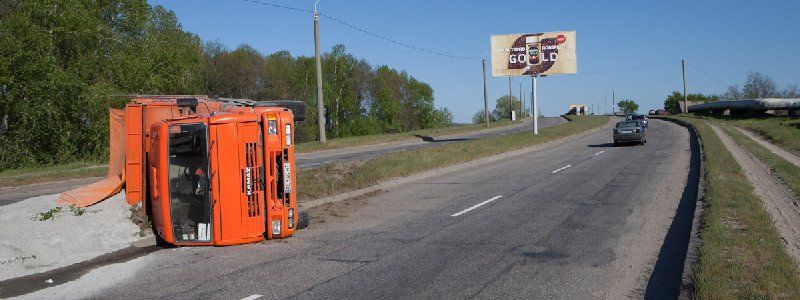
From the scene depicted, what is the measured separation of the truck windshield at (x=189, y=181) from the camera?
9.14 meters

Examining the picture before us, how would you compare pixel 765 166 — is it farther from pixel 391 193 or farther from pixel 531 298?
pixel 531 298

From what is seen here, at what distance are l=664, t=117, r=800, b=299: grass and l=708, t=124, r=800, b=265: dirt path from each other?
0.19 metres

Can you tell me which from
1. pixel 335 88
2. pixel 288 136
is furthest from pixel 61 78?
pixel 335 88

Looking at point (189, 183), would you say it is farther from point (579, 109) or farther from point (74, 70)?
point (579, 109)

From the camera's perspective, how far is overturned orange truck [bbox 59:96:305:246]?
358 inches

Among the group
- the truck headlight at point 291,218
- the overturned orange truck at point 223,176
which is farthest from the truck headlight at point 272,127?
the truck headlight at point 291,218

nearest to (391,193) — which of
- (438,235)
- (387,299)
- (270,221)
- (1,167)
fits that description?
(438,235)

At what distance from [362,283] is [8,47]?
30008mm

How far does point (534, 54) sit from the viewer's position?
4747 centimetres

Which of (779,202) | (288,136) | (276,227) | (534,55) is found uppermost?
(534,55)

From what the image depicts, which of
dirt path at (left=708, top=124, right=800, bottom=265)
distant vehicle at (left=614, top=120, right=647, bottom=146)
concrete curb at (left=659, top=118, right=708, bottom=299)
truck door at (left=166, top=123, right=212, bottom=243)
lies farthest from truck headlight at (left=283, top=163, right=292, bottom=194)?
distant vehicle at (left=614, top=120, right=647, bottom=146)

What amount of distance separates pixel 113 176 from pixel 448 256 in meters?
5.78

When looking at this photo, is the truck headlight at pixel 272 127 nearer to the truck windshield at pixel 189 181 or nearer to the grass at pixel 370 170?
the truck windshield at pixel 189 181

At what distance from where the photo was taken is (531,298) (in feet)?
22.1
